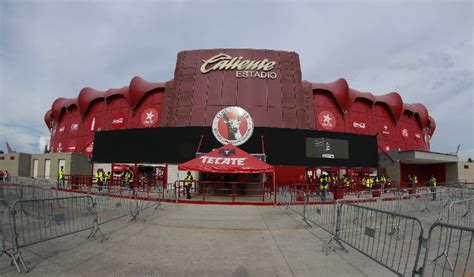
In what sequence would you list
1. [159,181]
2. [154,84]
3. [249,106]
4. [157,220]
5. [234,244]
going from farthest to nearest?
[154,84] < [249,106] < [159,181] < [157,220] < [234,244]

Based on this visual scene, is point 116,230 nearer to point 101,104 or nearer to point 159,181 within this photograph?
point 159,181

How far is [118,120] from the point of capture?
1677 inches

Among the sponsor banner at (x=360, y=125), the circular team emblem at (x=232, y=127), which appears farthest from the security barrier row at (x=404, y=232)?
the sponsor banner at (x=360, y=125)

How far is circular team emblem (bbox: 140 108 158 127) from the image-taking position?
3922 centimetres

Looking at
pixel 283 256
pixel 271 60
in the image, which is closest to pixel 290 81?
pixel 271 60

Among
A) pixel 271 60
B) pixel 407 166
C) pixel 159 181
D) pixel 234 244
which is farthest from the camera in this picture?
pixel 407 166

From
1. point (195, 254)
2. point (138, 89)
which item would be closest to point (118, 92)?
point (138, 89)

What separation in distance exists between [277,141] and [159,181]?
10.7 metres

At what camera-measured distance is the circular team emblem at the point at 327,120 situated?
129ft

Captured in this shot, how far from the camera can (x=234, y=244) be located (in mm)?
6461

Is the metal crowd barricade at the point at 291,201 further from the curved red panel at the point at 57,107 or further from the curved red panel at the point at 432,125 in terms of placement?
the curved red panel at the point at 432,125

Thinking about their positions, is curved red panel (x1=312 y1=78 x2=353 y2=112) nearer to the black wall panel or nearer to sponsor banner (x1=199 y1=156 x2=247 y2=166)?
the black wall panel

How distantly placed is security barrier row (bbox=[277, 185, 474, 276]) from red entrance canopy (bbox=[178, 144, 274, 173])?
207 centimetres

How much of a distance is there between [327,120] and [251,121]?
21.8m
